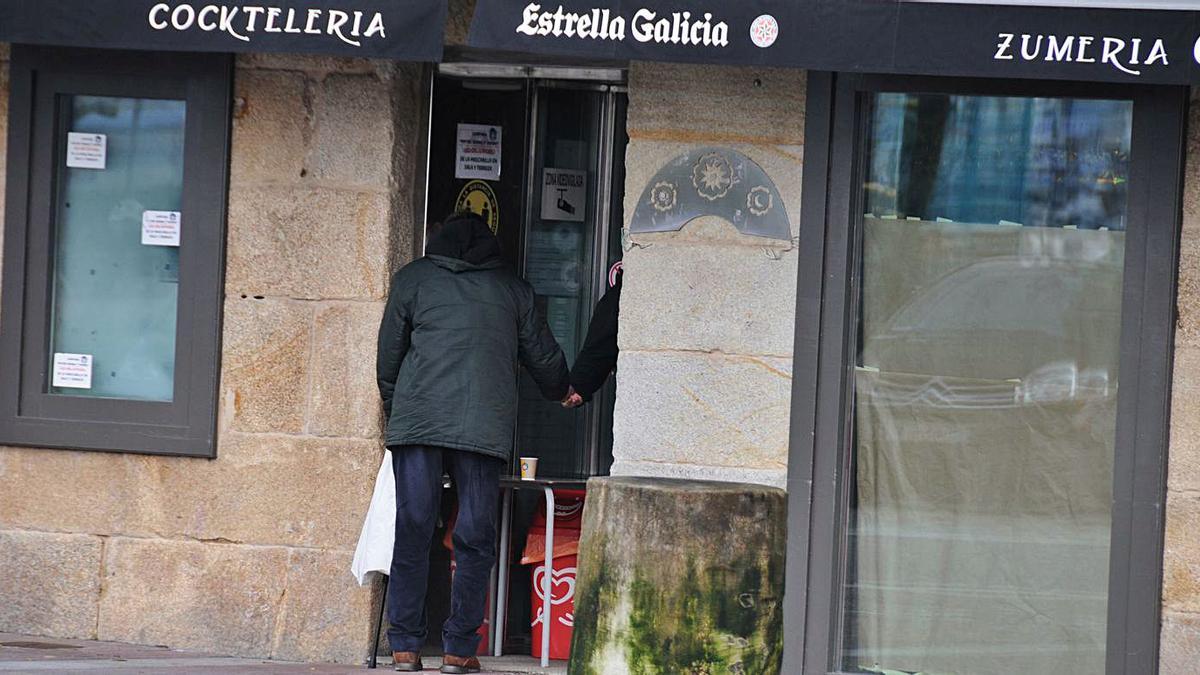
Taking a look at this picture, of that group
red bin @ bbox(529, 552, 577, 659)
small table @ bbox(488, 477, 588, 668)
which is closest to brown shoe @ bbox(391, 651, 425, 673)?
small table @ bbox(488, 477, 588, 668)

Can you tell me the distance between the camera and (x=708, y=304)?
651 cm

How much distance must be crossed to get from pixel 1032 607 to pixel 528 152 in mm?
2944

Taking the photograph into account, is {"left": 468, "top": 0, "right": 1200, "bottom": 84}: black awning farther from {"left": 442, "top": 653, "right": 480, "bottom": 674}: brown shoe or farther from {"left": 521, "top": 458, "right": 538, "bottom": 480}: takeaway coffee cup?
{"left": 442, "top": 653, "right": 480, "bottom": 674}: brown shoe

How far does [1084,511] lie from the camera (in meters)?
6.35

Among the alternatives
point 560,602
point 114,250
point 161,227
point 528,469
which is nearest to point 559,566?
point 560,602

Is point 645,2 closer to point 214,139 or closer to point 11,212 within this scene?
point 214,139

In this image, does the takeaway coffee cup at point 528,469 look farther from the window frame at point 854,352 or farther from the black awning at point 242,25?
the black awning at point 242,25

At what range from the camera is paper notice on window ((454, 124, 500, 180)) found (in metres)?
7.35

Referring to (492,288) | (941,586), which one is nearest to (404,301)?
(492,288)

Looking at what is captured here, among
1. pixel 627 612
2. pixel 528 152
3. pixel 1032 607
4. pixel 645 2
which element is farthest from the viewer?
pixel 528 152

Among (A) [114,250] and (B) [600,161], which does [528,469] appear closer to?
(B) [600,161]

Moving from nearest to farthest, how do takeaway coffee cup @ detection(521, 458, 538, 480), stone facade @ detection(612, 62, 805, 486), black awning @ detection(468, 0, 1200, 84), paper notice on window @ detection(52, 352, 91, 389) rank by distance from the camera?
black awning @ detection(468, 0, 1200, 84) < stone facade @ detection(612, 62, 805, 486) < takeaway coffee cup @ detection(521, 458, 538, 480) < paper notice on window @ detection(52, 352, 91, 389)

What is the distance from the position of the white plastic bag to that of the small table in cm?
48

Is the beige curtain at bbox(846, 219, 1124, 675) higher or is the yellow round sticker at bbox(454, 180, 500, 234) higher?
the yellow round sticker at bbox(454, 180, 500, 234)
